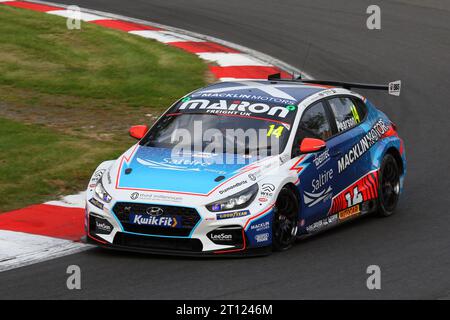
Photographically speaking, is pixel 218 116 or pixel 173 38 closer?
pixel 218 116

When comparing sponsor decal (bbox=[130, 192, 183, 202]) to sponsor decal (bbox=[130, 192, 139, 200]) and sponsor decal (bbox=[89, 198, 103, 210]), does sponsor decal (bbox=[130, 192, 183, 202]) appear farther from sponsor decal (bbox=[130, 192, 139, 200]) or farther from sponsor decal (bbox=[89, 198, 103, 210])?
sponsor decal (bbox=[89, 198, 103, 210])

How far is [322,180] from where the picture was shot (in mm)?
11086

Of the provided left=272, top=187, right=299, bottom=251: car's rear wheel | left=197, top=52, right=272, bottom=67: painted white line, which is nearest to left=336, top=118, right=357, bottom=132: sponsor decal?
left=272, top=187, right=299, bottom=251: car's rear wheel

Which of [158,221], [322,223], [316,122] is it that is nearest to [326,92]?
[316,122]

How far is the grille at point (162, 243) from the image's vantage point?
1003cm

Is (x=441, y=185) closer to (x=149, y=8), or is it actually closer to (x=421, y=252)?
(x=421, y=252)

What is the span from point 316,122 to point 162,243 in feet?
7.61

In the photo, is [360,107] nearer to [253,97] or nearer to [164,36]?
[253,97]

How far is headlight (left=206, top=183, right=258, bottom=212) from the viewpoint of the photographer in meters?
10.0

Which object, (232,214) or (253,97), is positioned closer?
(232,214)

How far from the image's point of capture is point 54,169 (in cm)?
1349

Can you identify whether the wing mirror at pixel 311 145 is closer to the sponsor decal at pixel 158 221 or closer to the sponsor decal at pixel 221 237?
the sponsor decal at pixel 221 237

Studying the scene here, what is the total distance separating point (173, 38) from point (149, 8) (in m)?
2.46

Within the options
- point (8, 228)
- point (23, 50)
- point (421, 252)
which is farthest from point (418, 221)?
point (23, 50)
